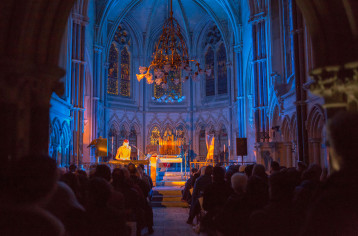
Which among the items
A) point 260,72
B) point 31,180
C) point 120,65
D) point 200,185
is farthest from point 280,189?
point 120,65

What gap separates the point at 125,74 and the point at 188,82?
4.65 metres

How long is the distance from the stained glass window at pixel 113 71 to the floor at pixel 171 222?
1502cm

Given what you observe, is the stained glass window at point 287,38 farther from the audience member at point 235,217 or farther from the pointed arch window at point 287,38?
the audience member at point 235,217

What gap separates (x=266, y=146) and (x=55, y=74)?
32.1 feet

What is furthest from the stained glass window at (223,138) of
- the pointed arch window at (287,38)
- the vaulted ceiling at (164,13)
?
the pointed arch window at (287,38)

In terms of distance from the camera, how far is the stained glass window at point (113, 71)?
23781 millimetres

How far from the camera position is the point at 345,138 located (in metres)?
1.68

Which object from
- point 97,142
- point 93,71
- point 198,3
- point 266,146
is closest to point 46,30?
point 97,142

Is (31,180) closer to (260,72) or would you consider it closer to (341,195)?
(341,195)

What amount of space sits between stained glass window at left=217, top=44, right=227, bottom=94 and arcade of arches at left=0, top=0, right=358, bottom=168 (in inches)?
2.8

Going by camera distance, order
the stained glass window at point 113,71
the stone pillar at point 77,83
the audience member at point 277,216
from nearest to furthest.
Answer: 1. the audience member at point 277,216
2. the stone pillar at point 77,83
3. the stained glass window at point 113,71

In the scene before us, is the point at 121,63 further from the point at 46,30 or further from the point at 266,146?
the point at 46,30

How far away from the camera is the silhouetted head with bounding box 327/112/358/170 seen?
1660mm

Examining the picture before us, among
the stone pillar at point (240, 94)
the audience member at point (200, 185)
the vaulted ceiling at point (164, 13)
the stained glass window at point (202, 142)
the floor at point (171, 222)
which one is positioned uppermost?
the vaulted ceiling at point (164, 13)
